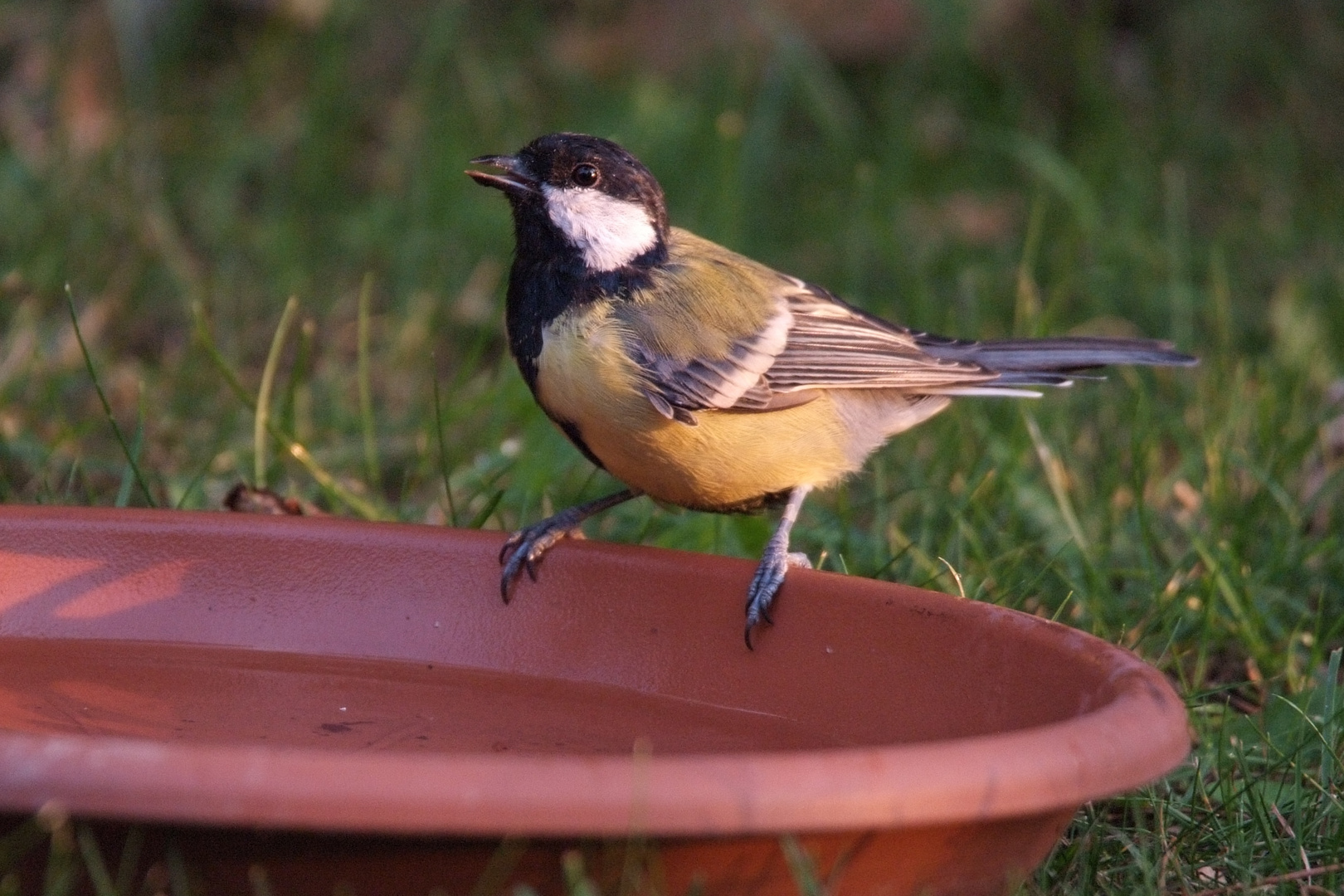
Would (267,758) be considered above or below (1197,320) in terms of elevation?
above

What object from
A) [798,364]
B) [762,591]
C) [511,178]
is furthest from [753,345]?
[762,591]

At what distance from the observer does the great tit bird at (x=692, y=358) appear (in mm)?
2775

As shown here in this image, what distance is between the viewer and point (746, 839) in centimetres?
151

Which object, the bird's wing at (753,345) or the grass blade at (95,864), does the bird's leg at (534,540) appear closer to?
the bird's wing at (753,345)

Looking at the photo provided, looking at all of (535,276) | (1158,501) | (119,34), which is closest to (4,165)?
(119,34)

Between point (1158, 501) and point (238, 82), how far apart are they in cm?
406

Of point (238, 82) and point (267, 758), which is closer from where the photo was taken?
point (267, 758)

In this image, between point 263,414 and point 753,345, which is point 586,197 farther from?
point 263,414

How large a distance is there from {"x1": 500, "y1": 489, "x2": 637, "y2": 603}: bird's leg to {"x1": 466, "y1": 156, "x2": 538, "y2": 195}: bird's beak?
64cm

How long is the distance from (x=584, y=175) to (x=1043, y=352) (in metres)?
1.07

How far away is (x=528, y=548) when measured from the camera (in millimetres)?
2607

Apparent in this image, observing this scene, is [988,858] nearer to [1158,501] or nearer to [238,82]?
[1158,501]

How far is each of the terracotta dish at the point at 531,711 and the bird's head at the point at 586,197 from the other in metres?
0.75

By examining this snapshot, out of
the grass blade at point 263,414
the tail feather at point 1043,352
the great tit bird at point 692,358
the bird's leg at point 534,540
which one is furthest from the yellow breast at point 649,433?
the grass blade at point 263,414
